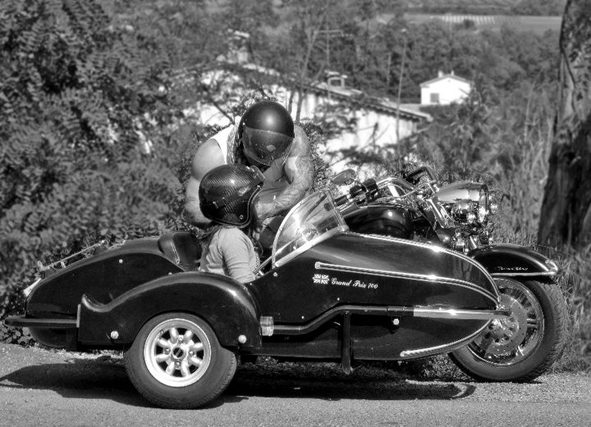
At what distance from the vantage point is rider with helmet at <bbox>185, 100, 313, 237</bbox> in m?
7.75

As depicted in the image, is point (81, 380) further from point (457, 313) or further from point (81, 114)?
point (81, 114)

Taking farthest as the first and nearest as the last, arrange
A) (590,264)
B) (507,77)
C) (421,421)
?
(507,77)
(590,264)
(421,421)

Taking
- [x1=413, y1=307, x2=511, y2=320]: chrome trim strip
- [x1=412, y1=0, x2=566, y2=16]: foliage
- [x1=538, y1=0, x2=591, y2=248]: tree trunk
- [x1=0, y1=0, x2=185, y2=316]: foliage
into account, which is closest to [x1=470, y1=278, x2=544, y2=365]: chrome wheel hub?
[x1=413, y1=307, x2=511, y2=320]: chrome trim strip

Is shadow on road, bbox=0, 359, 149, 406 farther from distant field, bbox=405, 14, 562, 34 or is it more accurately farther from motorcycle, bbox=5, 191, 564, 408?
distant field, bbox=405, 14, 562, 34

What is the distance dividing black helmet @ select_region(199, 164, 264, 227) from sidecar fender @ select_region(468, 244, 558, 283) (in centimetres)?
175

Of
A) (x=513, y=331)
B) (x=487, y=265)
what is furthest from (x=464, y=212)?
(x=513, y=331)

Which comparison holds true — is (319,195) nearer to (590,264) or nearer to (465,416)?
(465,416)

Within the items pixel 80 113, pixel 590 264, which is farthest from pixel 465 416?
pixel 80 113

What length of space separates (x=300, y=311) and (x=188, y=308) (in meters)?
0.67

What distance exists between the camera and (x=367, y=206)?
7.89 metres

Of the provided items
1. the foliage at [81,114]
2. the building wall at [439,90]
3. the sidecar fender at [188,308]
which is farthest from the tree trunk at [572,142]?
the building wall at [439,90]

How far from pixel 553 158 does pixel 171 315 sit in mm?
7947

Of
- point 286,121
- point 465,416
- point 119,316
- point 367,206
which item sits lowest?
point 465,416

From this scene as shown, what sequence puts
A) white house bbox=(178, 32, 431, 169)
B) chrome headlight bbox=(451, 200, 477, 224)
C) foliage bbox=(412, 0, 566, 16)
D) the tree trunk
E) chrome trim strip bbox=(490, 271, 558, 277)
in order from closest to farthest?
chrome trim strip bbox=(490, 271, 558, 277)
chrome headlight bbox=(451, 200, 477, 224)
the tree trunk
white house bbox=(178, 32, 431, 169)
foliage bbox=(412, 0, 566, 16)
